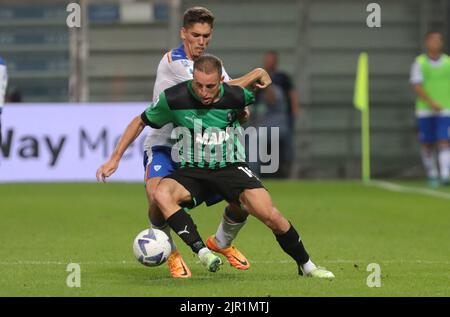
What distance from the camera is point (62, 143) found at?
67.2ft

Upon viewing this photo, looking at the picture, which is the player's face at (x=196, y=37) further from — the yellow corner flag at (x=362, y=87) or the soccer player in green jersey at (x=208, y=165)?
the yellow corner flag at (x=362, y=87)

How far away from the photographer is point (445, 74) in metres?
20.0

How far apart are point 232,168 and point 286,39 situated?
1533cm

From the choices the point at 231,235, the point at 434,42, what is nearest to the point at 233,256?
the point at 231,235

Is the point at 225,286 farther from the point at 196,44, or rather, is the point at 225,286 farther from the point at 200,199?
the point at 196,44

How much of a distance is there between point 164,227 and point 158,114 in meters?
1.02

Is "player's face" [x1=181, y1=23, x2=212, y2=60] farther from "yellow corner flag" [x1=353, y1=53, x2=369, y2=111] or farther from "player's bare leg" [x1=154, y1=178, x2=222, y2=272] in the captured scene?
"yellow corner flag" [x1=353, y1=53, x2=369, y2=111]

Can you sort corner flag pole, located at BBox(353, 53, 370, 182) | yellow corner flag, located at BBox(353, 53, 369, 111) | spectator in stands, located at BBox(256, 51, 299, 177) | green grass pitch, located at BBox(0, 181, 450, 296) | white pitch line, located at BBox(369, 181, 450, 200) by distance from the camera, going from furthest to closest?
corner flag pole, located at BBox(353, 53, 370, 182), yellow corner flag, located at BBox(353, 53, 369, 111), spectator in stands, located at BBox(256, 51, 299, 177), white pitch line, located at BBox(369, 181, 450, 200), green grass pitch, located at BBox(0, 181, 450, 296)

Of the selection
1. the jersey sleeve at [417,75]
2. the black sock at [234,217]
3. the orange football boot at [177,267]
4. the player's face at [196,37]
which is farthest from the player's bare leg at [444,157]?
the orange football boot at [177,267]

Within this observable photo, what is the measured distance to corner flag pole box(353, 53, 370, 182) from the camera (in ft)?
73.1

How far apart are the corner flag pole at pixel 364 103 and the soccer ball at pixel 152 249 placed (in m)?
13.9

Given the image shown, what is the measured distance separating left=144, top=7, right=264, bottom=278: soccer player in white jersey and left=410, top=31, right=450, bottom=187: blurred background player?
10.9 metres

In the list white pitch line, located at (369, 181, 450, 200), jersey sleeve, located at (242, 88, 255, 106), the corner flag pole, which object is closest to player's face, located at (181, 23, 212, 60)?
jersey sleeve, located at (242, 88, 255, 106)
